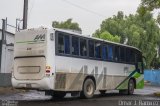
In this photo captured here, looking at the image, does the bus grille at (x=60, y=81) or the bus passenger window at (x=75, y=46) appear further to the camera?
the bus passenger window at (x=75, y=46)

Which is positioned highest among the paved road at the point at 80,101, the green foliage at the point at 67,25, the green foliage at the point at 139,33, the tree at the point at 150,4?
the green foliage at the point at 67,25

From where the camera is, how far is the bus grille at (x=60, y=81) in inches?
709

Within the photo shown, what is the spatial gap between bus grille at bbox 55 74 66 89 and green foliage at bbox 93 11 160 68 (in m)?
45.6

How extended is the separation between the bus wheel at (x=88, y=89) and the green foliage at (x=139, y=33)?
43.3 metres

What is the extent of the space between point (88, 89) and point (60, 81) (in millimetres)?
2672

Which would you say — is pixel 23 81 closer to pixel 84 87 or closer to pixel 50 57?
pixel 50 57

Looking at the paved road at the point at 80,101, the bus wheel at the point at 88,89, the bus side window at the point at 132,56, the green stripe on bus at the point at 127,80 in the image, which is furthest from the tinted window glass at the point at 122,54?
the bus wheel at the point at 88,89

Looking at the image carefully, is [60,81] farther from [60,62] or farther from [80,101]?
[80,101]

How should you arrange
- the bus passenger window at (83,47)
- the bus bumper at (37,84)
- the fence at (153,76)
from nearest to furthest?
1. the bus bumper at (37,84)
2. the bus passenger window at (83,47)
3. the fence at (153,76)

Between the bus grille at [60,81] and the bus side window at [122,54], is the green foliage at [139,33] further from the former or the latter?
the bus grille at [60,81]

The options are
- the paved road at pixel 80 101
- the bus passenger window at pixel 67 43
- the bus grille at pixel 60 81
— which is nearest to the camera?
the paved road at pixel 80 101

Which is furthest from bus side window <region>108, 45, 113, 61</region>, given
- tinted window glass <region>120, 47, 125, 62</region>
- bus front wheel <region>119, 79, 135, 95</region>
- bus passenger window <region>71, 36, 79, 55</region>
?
bus passenger window <region>71, 36, 79, 55</region>

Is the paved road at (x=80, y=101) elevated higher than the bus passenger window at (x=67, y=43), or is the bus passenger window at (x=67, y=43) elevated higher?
the bus passenger window at (x=67, y=43)

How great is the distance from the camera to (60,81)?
18.2 metres
